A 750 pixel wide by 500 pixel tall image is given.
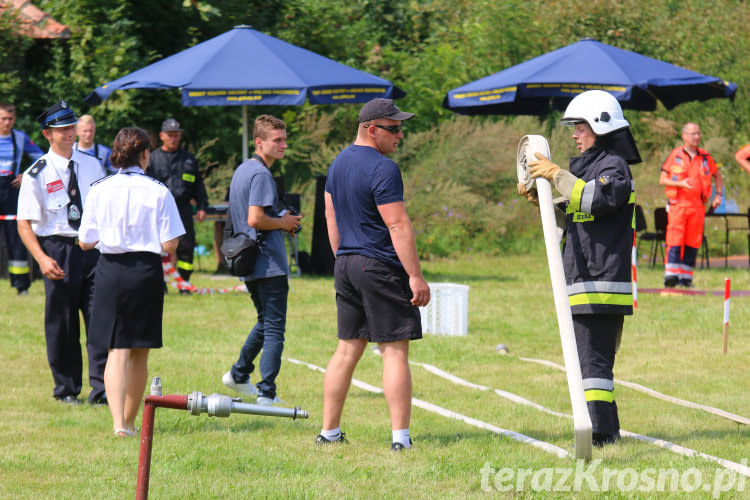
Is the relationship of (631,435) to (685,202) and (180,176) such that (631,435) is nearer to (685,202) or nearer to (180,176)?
(180,176)

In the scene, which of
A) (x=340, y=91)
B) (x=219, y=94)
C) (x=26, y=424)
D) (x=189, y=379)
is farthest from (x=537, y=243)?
(x=26, y=424)

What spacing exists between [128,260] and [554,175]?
2532 mm

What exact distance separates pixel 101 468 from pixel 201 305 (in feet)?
22.2

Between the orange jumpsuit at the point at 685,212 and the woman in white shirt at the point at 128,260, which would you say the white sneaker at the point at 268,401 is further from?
the orange jumpsuit at the point at 685,212

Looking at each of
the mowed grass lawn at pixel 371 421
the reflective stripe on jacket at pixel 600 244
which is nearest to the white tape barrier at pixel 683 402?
the mowed grass lawn at pixel 371 421

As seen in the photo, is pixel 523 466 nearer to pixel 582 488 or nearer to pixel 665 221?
pixel 582 488

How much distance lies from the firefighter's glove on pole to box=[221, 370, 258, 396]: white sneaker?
2.98m

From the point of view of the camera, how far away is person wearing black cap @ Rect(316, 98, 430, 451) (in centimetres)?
570

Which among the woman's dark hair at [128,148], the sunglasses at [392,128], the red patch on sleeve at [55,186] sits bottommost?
the red patch on sleeve at [55,186]

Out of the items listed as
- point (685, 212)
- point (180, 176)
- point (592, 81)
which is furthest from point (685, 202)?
point (180, 176)

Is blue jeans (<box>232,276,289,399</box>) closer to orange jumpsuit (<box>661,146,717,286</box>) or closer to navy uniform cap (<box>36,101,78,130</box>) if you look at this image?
navy uniform cap (<box>36,101,78,130</box>)

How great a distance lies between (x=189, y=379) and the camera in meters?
8.14

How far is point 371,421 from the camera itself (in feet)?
22.5

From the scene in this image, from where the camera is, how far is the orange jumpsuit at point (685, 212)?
46.2ft
